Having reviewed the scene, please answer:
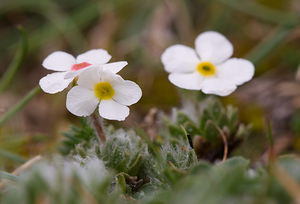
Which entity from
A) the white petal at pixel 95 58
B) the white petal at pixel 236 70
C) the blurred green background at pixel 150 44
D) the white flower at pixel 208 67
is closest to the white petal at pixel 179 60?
the white flower at pixel 208 67

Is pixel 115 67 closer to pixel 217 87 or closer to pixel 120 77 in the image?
pixel 120 77

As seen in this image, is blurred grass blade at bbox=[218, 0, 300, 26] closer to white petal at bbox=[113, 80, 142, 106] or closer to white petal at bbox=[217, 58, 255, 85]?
white petal at bbox=[217, 58, 255, 85]

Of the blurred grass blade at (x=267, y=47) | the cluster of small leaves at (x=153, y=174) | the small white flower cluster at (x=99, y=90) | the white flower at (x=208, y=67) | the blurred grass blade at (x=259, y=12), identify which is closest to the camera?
the cluster of small leaves at (x=153, y=174)

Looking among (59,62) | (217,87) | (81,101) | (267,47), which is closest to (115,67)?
(81,101)

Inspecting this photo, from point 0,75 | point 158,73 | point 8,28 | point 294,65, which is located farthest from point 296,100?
point 8,28

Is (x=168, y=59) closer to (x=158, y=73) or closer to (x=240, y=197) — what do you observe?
(x=240, y=197)

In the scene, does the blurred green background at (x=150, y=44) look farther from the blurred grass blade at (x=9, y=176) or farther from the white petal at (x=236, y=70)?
the blurred grass blade at (x=9, y=176)
